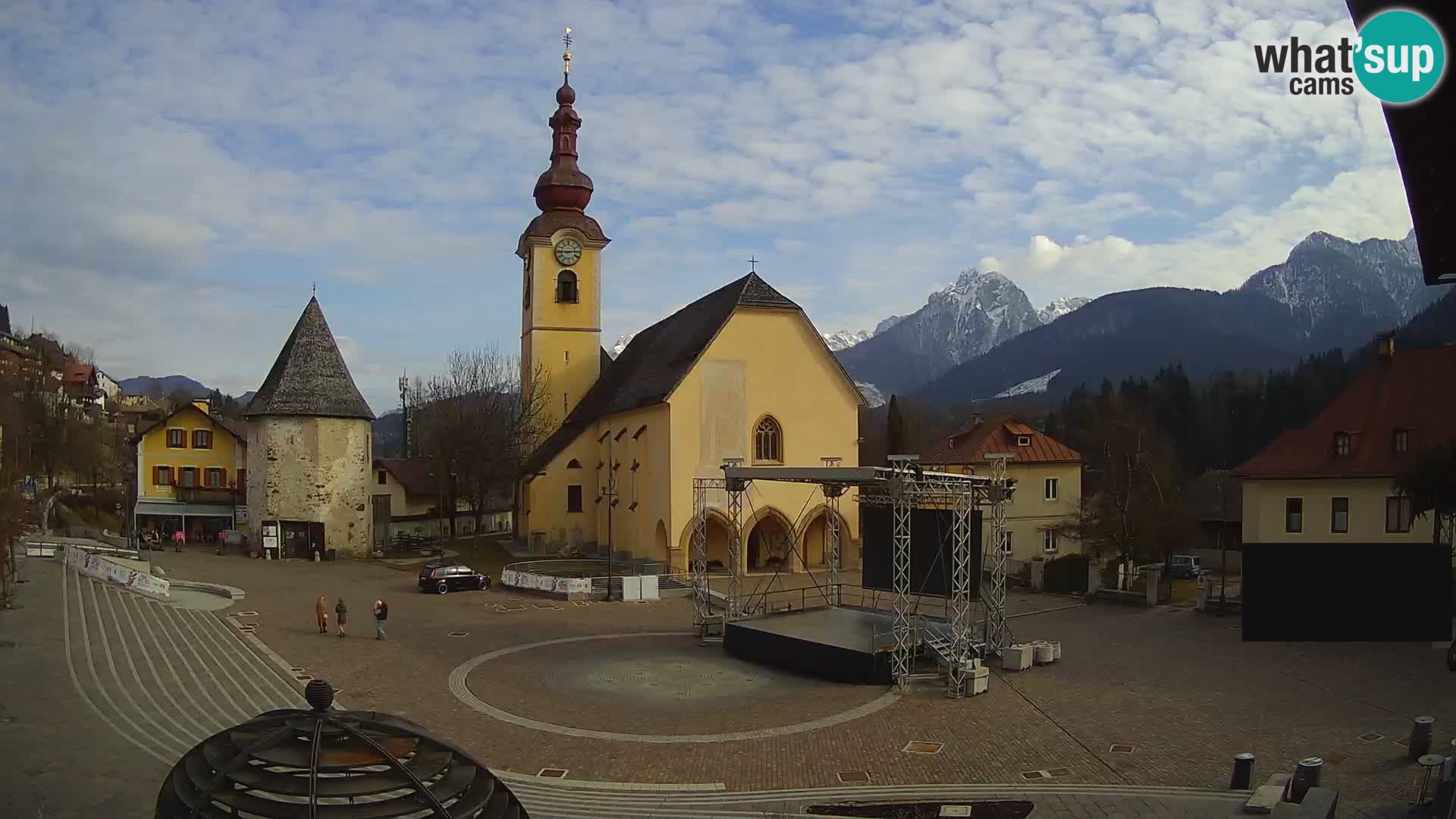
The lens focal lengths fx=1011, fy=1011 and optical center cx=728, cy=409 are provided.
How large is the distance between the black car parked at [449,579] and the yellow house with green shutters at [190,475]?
2357 cm

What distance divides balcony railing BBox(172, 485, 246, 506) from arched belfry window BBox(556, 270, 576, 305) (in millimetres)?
19960

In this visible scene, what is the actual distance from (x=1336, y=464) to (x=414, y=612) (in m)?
29.7

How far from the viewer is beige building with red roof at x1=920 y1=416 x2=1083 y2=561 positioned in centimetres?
4319

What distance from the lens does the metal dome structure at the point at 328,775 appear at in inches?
223

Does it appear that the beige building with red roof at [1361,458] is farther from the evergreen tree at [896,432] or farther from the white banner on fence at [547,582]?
the white banner on fence at [547,582]

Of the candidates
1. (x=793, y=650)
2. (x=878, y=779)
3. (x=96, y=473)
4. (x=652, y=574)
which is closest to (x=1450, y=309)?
(x=652, y=574)

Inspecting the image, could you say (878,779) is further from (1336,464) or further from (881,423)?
(881,423)

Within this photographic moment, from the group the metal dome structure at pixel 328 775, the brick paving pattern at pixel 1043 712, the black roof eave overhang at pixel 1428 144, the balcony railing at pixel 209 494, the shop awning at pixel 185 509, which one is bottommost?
the brick paving pattern at pixel 1043 712

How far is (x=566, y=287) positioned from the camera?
50.2 meters

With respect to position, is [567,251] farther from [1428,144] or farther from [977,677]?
[1428,144]

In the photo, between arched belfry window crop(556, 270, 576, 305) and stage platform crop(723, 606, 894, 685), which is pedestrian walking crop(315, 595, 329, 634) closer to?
stage platform crop(723, 606, 894, 685)

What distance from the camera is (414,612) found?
1142 inches

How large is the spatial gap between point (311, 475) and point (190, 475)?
45.1 ft

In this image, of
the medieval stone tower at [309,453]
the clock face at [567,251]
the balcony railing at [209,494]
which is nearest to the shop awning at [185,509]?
the balcony railing at [209,494]
